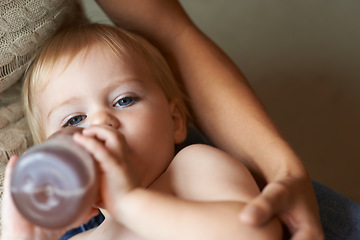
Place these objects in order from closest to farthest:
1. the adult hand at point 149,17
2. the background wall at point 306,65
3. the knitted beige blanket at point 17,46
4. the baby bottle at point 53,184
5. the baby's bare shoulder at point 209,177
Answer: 1. the baby bottle at point 53,184
2. the baby's bare shoulder at point 209,177
3. the knitted beige blanket at point 17,46
4. the adult hand at point 149,17
5. the background wall at point 306,65

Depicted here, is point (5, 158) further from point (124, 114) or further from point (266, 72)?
point (266, 72)

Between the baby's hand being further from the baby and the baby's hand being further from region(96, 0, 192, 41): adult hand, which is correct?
region(96, 0, 192, 41): adult hand

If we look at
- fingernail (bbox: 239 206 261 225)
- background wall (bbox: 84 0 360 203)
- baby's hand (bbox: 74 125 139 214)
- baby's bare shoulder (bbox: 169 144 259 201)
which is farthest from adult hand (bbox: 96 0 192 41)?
background wall (bbox: 84 0 360 203)

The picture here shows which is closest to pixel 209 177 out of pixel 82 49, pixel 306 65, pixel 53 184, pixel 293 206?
pixel 293 206

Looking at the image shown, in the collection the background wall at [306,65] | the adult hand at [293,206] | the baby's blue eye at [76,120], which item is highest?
the baby's blue eye at [76,120]

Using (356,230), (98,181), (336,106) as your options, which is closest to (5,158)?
(98,181)

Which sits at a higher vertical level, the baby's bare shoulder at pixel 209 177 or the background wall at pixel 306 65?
the baby's bare shoulder at pixel 209 177

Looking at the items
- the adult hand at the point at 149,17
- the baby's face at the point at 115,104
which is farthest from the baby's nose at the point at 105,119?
the adult hand at the point at 149,17

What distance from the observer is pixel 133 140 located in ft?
3.17

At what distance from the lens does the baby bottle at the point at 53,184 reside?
685mm

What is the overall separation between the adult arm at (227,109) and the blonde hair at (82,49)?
6cm

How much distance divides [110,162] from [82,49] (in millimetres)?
408

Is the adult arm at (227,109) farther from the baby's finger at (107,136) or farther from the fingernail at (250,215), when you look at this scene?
the baby's finger at (107,136)

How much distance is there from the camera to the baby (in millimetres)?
738
